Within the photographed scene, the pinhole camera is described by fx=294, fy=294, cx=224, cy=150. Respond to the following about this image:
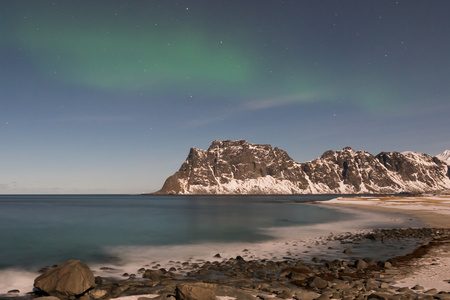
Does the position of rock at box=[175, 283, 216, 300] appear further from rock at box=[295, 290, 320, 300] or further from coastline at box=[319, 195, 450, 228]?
coastline at box=[319, 195, 450, 228]

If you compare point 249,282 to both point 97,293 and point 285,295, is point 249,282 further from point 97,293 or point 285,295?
point 97,293

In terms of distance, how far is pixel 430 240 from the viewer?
28266mm

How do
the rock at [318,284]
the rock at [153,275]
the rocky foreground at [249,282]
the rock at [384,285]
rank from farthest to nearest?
1. the rock at [153,275]
2. the rock at [318,284]
3. the rock at [384,285]
4. the rocky foreground at [249,282]

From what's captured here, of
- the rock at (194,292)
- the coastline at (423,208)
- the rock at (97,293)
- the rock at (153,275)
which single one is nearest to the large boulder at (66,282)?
the rock at (97,293)

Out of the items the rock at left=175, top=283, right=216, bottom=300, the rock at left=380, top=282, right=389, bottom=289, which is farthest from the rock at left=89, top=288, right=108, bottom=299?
the rock at left=380, top=282, right=389, bottom=289

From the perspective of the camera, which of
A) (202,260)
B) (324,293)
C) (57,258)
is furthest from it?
(57,258)

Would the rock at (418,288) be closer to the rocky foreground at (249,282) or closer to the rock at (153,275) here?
the rocky foreground at (249,282)

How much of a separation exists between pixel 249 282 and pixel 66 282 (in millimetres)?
8981

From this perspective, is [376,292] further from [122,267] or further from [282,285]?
[122,267]

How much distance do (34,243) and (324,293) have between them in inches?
1364

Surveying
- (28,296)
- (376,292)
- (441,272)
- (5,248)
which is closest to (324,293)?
(376,292)

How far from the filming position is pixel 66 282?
44.9ft

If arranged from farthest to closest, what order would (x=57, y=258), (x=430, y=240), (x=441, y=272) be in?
(x=430, y=240) → (x=57, y=258) → (x=441, y=272)

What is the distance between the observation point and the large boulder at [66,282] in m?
A: 13.6
